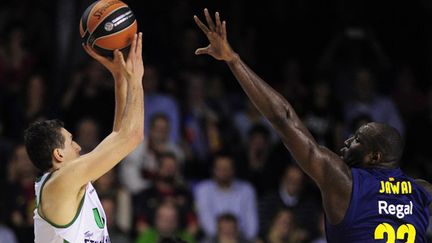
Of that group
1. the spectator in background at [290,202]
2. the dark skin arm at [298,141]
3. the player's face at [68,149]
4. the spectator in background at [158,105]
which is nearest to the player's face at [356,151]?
the dark skin arm at [298,141]

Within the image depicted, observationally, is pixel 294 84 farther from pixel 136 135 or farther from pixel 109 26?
pixel 136 135

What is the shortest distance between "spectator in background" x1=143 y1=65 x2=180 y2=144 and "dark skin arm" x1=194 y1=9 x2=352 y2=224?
5.61 m

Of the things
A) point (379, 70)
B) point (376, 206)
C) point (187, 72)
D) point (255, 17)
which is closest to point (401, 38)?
point (379, 70)

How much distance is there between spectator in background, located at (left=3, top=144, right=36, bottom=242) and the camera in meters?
9.84

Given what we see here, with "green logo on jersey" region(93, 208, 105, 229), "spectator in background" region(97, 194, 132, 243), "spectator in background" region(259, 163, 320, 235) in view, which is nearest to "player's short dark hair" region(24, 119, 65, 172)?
"green logo on jersey" region(93, 208, 105, 229)

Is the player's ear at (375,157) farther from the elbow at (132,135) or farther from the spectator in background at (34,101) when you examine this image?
the spectator in background at (34,101)

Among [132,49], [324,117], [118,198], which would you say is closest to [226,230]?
[118,198]

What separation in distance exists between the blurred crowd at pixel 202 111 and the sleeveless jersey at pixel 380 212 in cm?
415

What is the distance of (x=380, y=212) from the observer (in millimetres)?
5898

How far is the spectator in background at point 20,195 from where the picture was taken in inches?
388

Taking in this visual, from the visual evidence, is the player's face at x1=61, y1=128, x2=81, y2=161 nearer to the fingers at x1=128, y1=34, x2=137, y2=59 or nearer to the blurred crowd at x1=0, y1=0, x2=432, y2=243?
the fingers at x1=128, y1=34, x2=137, y2=59

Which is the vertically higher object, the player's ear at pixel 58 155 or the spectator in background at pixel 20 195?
the player's ear at pixel 58 155

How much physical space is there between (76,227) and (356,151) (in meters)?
1.78

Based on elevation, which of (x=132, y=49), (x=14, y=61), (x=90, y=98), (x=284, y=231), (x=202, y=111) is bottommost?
(x=284, y=231)
